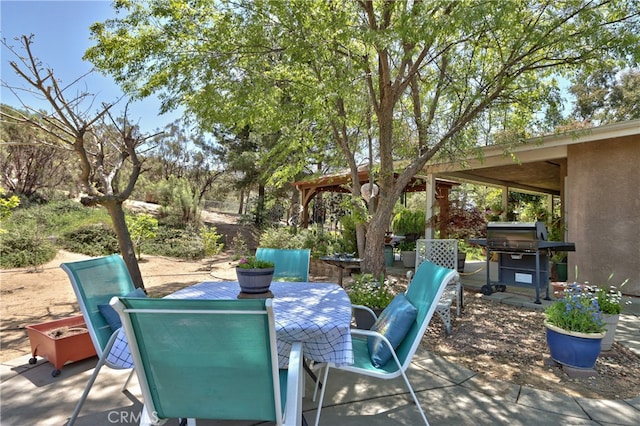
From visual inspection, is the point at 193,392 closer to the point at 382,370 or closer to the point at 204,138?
the point at 382,370

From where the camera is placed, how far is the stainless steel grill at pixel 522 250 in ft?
16.0

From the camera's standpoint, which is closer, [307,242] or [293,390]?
[293,390]

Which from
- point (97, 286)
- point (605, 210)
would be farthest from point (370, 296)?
point (605, 210)

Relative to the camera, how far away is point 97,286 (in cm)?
241

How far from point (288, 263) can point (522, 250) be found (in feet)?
10.8

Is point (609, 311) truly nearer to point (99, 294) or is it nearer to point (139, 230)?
point (99, 294)

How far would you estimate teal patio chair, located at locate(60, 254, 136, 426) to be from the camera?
6.63 ft

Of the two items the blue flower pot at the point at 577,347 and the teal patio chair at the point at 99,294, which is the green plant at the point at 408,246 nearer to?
the blue flower pot at the point at 577,347

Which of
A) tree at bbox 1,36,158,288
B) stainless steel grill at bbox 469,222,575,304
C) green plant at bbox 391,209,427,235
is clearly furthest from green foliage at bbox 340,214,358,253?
tree at bbox 1,36,158,288

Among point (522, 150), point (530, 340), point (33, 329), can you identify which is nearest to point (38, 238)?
point (33, 329)

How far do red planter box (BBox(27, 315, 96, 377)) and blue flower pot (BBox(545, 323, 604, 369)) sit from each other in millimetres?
3768

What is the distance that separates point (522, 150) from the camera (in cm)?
618

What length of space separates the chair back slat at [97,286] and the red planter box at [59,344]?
2.07ft

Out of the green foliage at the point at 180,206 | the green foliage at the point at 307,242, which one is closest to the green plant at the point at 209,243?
the green foliage at the point at 180,206
